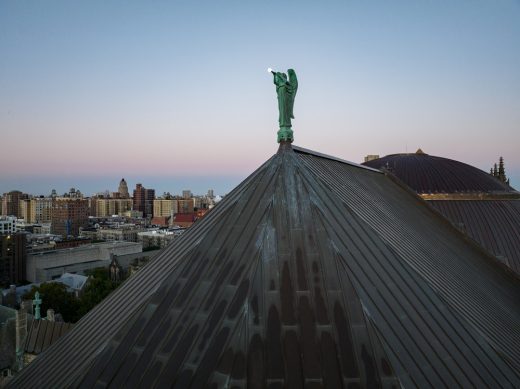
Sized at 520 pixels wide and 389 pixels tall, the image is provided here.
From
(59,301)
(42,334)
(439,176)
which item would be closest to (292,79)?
(439,176)

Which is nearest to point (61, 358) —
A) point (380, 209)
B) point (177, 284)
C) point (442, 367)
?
point (177, 284)

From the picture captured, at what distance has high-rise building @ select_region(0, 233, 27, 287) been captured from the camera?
75875mm

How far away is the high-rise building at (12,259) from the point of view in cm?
7588

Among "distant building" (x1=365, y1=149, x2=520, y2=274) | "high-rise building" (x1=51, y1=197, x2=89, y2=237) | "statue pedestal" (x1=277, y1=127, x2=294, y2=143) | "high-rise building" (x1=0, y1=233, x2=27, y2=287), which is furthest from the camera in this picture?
"high-rise building" (x1=51, y1=197, x2=89, y2=237)

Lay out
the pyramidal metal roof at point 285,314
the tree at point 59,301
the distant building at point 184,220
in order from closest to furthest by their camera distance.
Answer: the pyramidal metal roof at point 285,314 → the tree at point 59,301 → the distant building at point 184,220

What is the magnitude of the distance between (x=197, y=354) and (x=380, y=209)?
747cm

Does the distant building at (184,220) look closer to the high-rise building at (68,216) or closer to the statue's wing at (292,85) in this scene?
the high-rise building at (68,216)

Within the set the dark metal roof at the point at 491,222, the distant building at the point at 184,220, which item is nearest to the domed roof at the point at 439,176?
the dark metal roof at the point at 491,222

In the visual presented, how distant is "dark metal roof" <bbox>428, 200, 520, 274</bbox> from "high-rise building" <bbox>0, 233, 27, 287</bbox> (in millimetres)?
80822

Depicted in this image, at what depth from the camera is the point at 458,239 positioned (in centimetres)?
1630

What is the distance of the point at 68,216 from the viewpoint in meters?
174

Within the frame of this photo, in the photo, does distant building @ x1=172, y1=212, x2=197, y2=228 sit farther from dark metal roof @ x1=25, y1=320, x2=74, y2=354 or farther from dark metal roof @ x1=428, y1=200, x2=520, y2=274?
dark metal roof @ x1=428, y1=200, x2=520, y2=274

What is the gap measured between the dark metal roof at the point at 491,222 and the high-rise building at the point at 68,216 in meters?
169

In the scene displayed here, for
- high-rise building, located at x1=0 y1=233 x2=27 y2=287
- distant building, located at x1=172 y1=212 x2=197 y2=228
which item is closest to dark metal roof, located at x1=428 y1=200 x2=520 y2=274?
high-rise building, located at x1=0 y1=233 x2=27 y2=287
